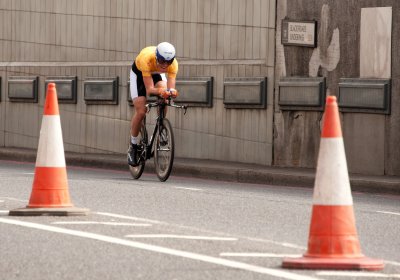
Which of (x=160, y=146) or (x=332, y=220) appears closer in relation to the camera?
(x=332, y=220)

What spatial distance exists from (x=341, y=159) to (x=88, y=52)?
1396cm

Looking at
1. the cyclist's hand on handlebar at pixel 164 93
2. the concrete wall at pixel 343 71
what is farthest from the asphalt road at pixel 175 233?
the concrete wall at pixel 343 71

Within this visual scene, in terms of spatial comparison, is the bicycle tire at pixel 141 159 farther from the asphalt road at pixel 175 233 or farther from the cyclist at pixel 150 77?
the asphalt road at pixel 175 233

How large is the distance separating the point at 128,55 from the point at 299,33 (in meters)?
3.70

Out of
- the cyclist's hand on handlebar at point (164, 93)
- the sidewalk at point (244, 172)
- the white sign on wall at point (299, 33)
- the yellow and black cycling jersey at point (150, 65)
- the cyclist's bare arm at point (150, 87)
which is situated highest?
the white sign on wall at point (299, 33)

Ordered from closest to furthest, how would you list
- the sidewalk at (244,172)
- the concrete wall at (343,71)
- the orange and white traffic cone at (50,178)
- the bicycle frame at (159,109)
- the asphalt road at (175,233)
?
the asphalt road at (175,233) < the orange and white traffic cone at (50,178) < the sidewalk at (244,172) < the bicycle frame at (159,109) < the concrete wall at (343,71)

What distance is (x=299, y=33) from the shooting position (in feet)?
62.4

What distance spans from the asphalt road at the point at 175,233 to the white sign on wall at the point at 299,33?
3.29 meters

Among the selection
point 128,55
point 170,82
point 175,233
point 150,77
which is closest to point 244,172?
point 170,82

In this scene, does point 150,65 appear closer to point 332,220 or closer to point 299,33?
point 299,33

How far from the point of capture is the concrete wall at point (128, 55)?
19797 mm

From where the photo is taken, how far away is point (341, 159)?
9.09 m

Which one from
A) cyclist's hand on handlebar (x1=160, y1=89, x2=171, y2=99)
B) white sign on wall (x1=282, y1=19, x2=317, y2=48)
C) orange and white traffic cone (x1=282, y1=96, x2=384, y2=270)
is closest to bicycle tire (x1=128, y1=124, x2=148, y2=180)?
cyclist's hand on handlebar (x1=160, y1=89, x2=171, y2=99)

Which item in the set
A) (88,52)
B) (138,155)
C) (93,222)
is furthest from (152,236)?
(88,52)
